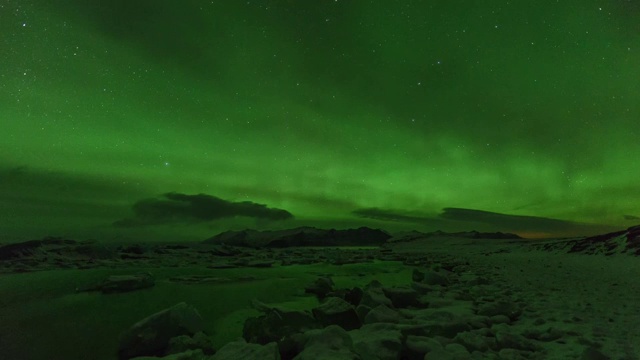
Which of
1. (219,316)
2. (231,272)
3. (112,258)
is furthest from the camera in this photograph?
(112,258)

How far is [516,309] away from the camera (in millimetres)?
4289

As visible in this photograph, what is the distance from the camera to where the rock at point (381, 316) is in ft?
11.6

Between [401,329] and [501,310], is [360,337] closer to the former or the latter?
[401,329]

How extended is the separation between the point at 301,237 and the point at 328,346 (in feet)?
131

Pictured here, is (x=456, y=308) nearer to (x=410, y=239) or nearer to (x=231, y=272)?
(x=231, y=272)

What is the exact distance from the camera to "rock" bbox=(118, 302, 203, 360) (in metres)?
2.78

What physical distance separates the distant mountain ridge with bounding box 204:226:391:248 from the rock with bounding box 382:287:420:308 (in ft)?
96.2

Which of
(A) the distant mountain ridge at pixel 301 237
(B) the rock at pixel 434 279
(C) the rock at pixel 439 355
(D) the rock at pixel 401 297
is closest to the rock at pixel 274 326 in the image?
(C) the rock at pixel 439 355

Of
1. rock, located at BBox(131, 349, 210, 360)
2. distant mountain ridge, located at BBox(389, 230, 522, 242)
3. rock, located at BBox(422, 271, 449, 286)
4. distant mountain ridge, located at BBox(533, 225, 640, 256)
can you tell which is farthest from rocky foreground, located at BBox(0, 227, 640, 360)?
distant mountain ridge, located at BBox(389, 230, 522, 242)

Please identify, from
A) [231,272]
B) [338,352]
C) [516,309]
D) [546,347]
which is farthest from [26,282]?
[516,309]

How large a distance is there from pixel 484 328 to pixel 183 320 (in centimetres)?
313

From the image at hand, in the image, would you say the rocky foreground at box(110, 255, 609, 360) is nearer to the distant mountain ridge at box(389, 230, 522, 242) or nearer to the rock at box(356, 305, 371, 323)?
the rock at box(356, 305, 371, 323)

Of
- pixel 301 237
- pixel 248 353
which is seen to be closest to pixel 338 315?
pixel 248 353

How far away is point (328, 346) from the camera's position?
99.4 inches
